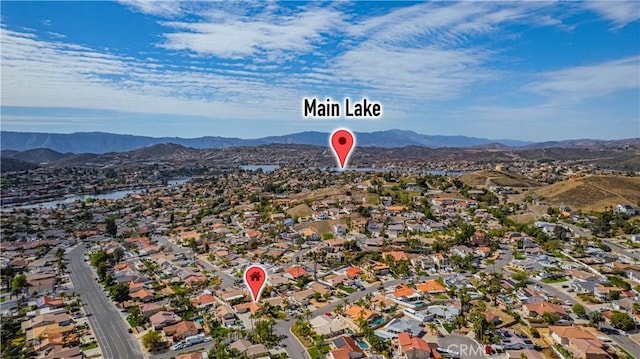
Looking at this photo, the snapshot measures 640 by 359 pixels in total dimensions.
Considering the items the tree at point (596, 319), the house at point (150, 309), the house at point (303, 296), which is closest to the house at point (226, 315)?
the house at point (150, 309)

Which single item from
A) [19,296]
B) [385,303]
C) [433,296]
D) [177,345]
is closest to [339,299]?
[385,303]

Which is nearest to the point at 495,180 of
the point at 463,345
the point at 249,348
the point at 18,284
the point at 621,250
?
the point at 621,250

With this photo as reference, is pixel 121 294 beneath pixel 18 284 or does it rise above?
above

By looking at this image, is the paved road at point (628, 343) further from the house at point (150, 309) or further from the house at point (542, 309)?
the house at point (150, 309)

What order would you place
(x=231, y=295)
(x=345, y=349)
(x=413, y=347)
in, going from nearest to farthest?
(x=413, y=347)
(x=345, y=349)
(x=231, y=295)

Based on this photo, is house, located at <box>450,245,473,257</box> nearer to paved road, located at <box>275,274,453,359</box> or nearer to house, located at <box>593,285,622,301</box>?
paved road, located at <box>275,274,453,359</box>

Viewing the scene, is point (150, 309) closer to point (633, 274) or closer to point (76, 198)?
point (633, 274)
